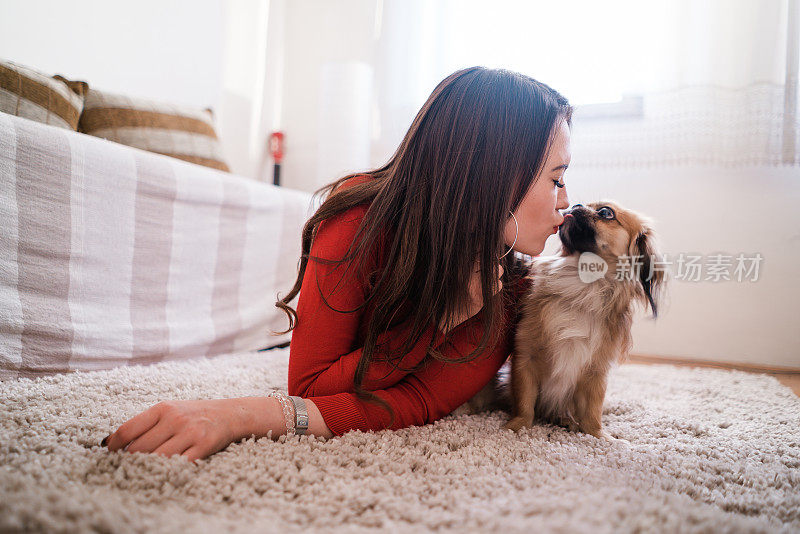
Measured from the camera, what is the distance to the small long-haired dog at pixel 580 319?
3.54ft

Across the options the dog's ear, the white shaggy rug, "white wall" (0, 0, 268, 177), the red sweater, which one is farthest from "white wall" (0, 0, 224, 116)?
the dog's ear

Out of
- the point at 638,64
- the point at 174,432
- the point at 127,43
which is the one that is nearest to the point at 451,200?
the point at 174,432

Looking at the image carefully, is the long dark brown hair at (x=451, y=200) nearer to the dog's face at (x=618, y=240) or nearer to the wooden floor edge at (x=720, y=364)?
the dog's face at (x=618, y=240)

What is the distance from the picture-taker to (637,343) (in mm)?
2201

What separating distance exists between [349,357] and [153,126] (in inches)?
56.9

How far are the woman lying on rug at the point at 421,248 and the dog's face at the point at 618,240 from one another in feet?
0.76

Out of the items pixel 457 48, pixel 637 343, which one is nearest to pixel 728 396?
pixel 637 343

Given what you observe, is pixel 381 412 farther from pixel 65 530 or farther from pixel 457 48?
pixel 457 48

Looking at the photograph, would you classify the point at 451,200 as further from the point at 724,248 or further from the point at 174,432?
the point at 724,248

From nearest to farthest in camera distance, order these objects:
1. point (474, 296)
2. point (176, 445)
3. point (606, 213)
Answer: point (176, 445)
point (474, 296)
point (606, 213)

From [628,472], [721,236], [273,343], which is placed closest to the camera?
[628,472]

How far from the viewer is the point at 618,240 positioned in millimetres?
1177

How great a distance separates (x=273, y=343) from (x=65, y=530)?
143 centimetres

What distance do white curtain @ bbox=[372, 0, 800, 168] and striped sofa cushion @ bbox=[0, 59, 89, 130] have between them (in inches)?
55.9
